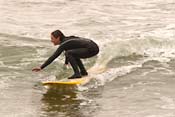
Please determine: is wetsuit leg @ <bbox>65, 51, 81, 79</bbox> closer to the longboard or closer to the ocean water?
the longboard

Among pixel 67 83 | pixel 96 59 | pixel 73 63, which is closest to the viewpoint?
pixel 67 83

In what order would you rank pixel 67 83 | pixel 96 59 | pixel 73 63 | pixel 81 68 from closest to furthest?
pixel 67 83
pixel 73 63
pixel 81 68
pixel 96 59

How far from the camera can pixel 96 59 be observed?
14.8 meters

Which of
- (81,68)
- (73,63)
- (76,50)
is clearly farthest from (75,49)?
(81,68)

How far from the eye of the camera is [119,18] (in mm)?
23141

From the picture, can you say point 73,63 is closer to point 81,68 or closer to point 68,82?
point 81,68

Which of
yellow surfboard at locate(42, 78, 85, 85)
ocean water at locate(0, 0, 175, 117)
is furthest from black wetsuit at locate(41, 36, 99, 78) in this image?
ocean water at locate(0, 0, 175, 117)

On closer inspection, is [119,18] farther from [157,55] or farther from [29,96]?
[29,96]

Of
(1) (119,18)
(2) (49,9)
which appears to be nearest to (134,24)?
(1) (119,18)

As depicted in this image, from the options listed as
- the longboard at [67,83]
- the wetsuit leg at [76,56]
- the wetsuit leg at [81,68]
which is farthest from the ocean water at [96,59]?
the wetsuit leg at [76,56]

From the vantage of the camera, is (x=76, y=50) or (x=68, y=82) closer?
(x=68, y=82)

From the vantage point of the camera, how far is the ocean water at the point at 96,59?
34.0ft

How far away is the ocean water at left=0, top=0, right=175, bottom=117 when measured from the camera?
10352 millimetres

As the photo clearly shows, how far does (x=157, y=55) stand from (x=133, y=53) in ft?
2.54
